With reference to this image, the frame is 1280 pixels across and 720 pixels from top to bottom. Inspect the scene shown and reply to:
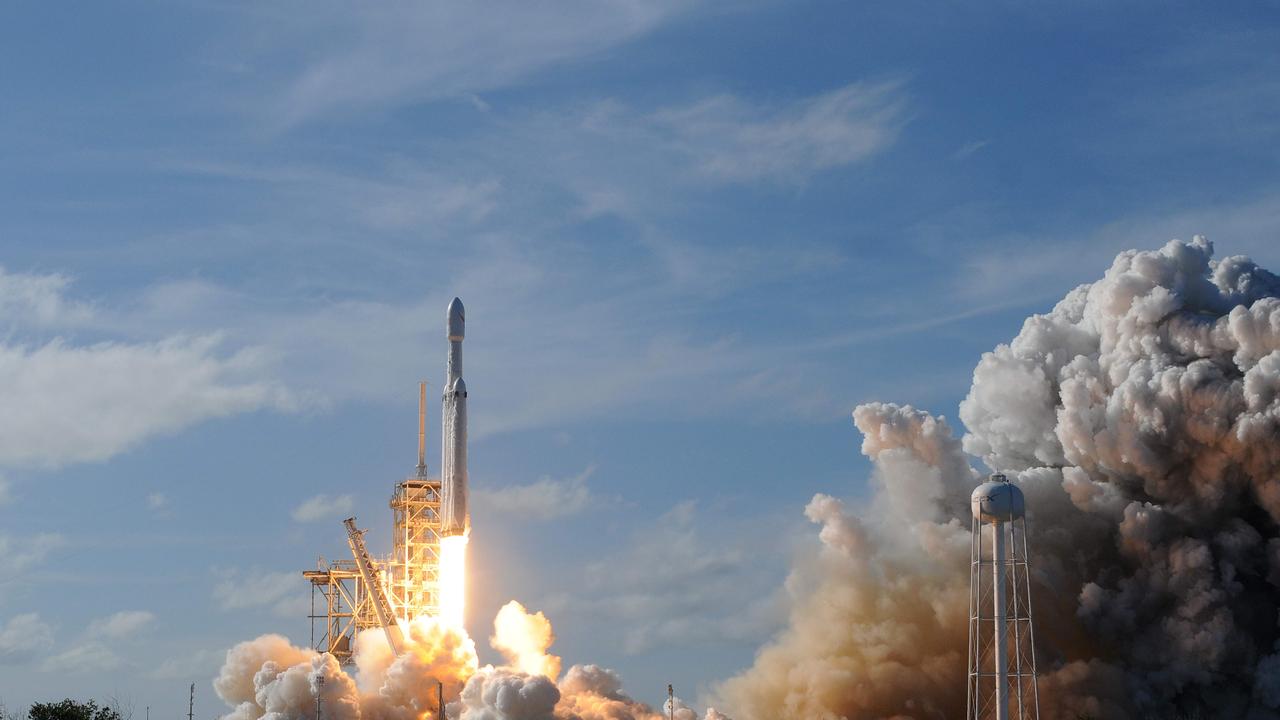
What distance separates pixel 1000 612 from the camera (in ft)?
288

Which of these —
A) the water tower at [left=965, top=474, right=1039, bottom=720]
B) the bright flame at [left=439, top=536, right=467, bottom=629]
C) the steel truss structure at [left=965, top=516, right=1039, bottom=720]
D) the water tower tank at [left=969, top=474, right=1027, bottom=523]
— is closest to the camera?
the water tower tank at [left=969, top=474, right=1027, bottom=523]

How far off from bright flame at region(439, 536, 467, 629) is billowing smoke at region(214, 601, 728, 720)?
59.1 inches

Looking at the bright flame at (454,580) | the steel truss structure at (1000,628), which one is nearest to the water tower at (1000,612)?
the steel truss structure at (1000,628)

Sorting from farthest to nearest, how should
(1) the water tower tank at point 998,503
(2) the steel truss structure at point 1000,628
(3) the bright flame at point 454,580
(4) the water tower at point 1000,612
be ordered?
(3) the bright flame at point 454,580, (2) the steel truss structure at point 1000,628, (4) the water tower at point 1000,612, (1) the water tower tank at point 998,503

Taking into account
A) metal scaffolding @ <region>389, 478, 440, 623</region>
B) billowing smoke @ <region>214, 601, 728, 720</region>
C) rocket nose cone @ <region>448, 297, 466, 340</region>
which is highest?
rocket nose cone @ <region>448, 297, 466, 340</region>

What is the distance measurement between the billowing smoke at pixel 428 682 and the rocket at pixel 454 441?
546cm

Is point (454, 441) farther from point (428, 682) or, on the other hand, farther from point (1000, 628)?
point (1000, 628)

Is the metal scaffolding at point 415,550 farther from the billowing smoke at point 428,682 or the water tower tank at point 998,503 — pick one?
the water tower tank at point 998,503

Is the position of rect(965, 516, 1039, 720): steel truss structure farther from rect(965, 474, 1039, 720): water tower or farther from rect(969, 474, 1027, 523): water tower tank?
rect(969, 474, 1027, 523): water tower tank

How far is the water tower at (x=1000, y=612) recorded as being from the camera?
86.7 metres

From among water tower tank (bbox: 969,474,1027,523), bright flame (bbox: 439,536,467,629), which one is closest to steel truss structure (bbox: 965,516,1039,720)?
water tower tank (bbox: 969,474,1027,523)

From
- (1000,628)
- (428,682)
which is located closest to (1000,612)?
(1000,628)

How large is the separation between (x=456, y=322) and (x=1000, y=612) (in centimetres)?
3343

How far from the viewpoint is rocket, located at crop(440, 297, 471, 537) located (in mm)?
98562
